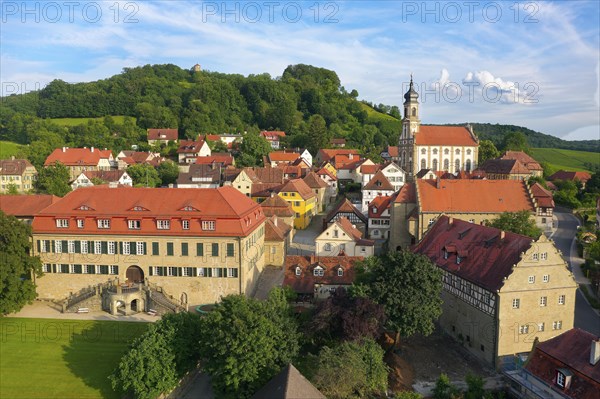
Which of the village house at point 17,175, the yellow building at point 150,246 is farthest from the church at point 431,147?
the village house at point 17,175

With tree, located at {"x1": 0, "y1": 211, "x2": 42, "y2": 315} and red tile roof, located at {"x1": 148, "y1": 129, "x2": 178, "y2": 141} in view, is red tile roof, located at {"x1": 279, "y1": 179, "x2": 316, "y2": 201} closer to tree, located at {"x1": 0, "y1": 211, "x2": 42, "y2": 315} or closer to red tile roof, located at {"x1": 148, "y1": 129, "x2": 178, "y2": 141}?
tree, located at {"x1": 0, "y1": 211, "x2": 42, "y2": 315}

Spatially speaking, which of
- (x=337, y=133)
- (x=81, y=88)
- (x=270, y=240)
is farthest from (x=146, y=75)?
(x=270, y=240)

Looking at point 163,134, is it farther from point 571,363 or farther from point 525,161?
point 571,363

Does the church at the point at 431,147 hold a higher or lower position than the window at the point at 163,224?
higher

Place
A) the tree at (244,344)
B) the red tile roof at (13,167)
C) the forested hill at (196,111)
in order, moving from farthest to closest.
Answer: the forested hill at (196,111) < the red tile roof at (13,167) < the tree at (244,344)

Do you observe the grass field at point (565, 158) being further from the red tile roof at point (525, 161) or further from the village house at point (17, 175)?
the village house at point (17, 175)

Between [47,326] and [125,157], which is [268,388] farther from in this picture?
[125,157]
